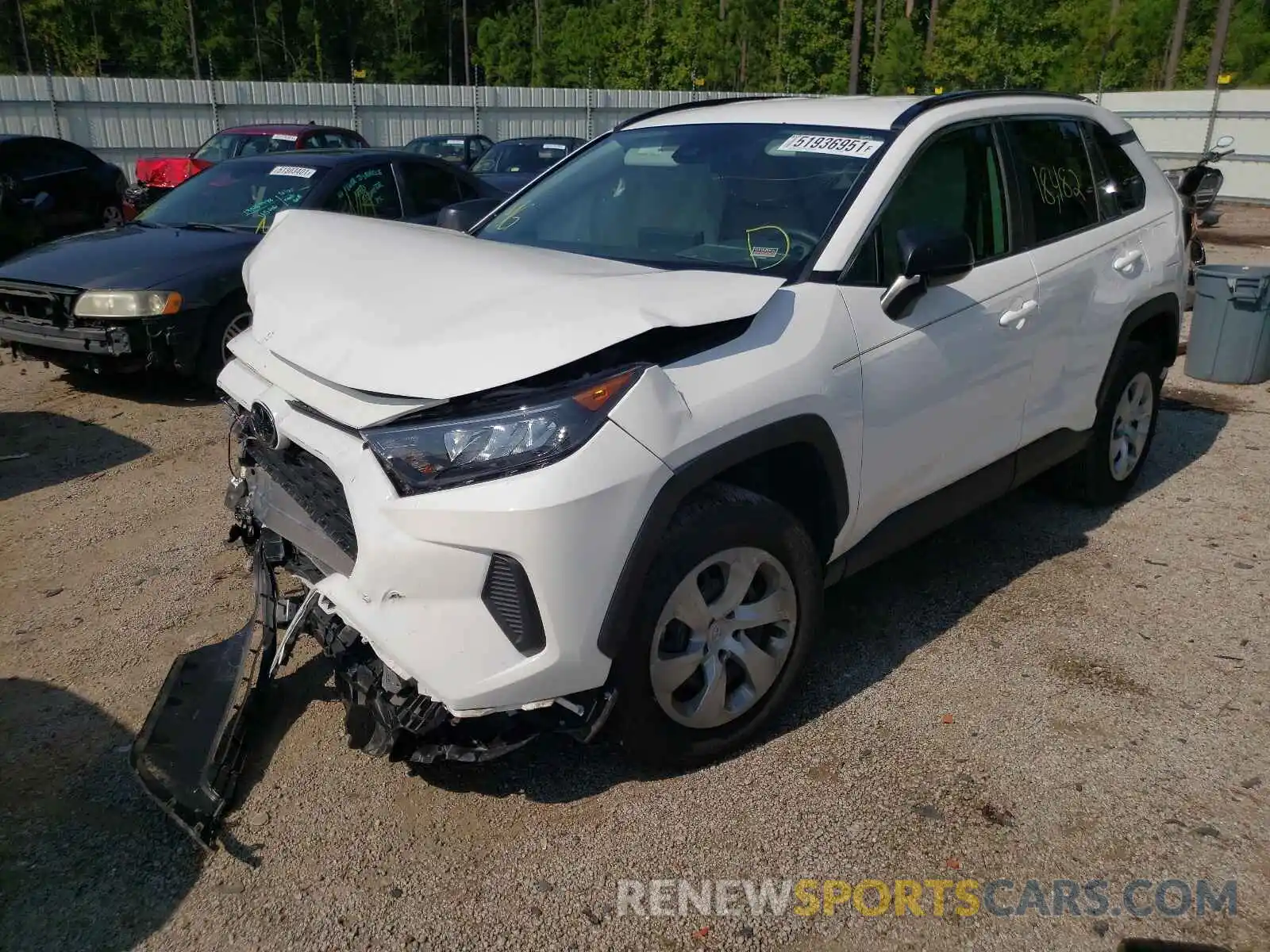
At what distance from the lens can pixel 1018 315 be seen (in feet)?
12.2

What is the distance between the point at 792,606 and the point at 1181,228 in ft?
10.7

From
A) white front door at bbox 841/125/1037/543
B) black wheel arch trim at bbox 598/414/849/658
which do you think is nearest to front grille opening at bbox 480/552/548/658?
black wheel arch trim at bbox 598/414/849/658

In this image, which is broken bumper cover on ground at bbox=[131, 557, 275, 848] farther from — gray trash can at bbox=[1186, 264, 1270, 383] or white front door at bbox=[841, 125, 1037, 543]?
gray trash can at bbox=[1186, 264, 1270, 383]

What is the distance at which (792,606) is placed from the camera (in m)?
3.06

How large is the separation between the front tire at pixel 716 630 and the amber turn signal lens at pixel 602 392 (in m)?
0.40

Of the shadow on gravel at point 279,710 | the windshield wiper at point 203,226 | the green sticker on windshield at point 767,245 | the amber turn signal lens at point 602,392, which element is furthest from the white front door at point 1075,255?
the windshield wiper at point 203,226

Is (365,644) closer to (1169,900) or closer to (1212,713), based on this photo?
(1169,900)

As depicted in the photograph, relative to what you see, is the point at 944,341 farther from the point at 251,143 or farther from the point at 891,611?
the point at 251,143

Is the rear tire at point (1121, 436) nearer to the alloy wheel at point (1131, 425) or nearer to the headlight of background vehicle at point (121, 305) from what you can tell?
the alloy wheel at point (1131, 425)

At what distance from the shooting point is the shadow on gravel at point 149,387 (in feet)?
22.3

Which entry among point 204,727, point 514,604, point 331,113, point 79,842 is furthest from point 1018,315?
point 331,113

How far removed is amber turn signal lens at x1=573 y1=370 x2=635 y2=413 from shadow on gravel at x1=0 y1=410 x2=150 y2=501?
4.05m

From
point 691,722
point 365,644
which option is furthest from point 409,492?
point 691,722

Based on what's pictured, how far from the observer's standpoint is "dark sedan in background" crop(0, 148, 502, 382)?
20.4 ft
